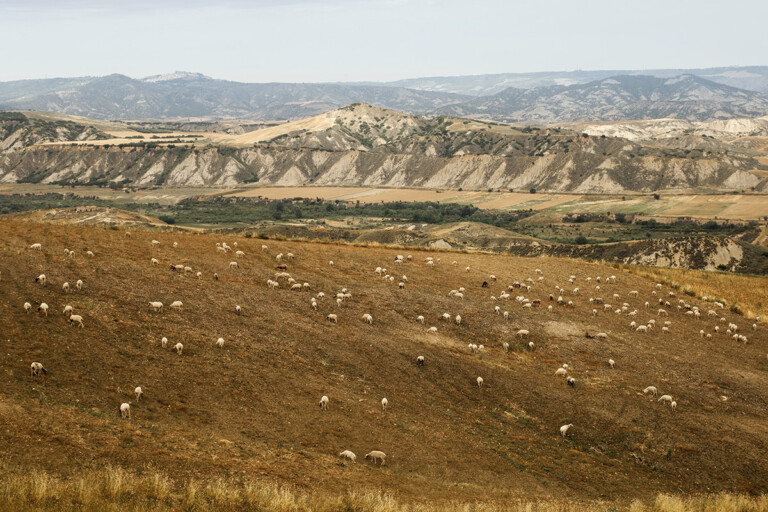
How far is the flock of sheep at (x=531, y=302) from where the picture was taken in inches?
908

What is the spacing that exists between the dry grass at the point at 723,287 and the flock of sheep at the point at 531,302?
175cm

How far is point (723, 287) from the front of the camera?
47.8 m

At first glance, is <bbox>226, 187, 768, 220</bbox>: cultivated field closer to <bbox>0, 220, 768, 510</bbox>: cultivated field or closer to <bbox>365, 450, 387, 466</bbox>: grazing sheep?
<bbox>0, 220, 768, 510</bbox>: cultivated field

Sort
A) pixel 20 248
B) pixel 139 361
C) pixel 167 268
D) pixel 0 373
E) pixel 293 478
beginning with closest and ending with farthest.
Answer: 1. pixel 293 478
2. pixel 0 373
3. pixel 139 361
4. pixel 20 248
5. pixel 167 268

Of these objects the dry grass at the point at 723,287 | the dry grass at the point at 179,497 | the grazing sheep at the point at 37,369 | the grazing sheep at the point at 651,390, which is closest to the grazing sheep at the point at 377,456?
the dry grass at the point at 179,497

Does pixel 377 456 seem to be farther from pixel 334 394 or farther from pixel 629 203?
pixel 629 203

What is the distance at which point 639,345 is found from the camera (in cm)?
2952

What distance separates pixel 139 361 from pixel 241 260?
14562mm

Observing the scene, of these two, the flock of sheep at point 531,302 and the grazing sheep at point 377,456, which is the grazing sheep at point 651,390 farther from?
the grazing sheep at point 377,456

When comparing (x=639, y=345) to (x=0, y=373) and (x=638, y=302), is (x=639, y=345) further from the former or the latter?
(x=0, y=373)

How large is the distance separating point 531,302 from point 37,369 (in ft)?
85.4

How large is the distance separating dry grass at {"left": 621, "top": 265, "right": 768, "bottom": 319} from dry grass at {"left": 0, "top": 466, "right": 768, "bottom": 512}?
105 feet

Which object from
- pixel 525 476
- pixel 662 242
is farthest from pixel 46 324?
pixel 662 242

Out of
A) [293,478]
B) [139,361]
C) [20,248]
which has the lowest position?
[293,478]
